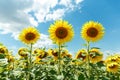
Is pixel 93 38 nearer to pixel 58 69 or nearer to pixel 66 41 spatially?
pixel 66 41

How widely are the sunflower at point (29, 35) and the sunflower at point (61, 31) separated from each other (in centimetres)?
127

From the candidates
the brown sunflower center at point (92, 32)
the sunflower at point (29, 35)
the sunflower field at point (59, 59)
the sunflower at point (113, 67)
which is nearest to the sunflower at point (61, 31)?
the sunflower field at point (59, 59)

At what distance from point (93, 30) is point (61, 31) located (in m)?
1.23

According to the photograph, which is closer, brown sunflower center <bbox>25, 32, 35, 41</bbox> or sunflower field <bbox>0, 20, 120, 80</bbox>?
sunflower field <bbox>0, 20, 120, 80</bbox>

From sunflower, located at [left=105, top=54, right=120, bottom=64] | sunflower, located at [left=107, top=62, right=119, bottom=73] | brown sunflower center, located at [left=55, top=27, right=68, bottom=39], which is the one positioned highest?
brown sunflower center, located at [left=55, top=27, right=68, bottom=39]

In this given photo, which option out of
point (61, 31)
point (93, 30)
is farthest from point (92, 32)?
point (61, 31)

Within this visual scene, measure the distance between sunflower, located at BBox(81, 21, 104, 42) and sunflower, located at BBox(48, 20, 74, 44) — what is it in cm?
71

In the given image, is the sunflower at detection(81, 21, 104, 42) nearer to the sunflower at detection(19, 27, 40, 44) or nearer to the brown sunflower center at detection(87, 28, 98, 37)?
the brown sunflower center at detection(87, 28, 98, 37)

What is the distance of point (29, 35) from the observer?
32.3 feet

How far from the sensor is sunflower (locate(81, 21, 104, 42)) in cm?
915

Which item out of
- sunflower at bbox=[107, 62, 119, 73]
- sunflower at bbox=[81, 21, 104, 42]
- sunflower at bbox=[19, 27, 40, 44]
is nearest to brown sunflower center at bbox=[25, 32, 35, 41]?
sunflower at bbox=[19, 27, 40, 44]

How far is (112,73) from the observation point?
12664 mm

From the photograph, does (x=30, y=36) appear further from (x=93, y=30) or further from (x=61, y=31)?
(x=93, y=30)

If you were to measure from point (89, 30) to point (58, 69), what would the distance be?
95.7 inches
